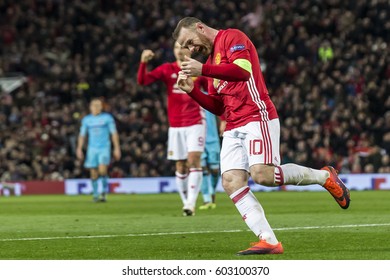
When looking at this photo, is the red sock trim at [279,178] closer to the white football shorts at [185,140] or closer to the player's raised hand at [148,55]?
the player's raised hand at [148,55]

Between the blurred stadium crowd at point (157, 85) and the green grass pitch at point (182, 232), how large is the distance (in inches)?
354

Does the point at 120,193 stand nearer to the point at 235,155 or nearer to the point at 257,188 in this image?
the point at 257,188

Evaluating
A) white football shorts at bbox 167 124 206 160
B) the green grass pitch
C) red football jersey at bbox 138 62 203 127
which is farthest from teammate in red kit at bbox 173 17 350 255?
red football jersey at bbox 138 62 203 127

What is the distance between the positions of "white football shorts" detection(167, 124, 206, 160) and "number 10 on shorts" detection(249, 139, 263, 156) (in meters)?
6.64

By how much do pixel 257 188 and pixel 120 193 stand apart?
12.4ft

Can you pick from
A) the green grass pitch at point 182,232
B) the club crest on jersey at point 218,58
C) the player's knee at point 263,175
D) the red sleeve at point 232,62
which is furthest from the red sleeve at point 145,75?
the player's knee at point 263,175

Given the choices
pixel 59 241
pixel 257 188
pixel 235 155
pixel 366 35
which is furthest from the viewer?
pixel 366 35

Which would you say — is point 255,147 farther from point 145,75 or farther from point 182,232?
point 145,75

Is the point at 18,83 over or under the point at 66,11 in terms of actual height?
under

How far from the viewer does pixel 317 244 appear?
33.9 ft

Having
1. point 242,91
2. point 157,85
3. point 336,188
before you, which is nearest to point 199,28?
point 242,91

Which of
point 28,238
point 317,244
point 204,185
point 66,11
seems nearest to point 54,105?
point 66,11

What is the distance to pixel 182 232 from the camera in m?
12.3
